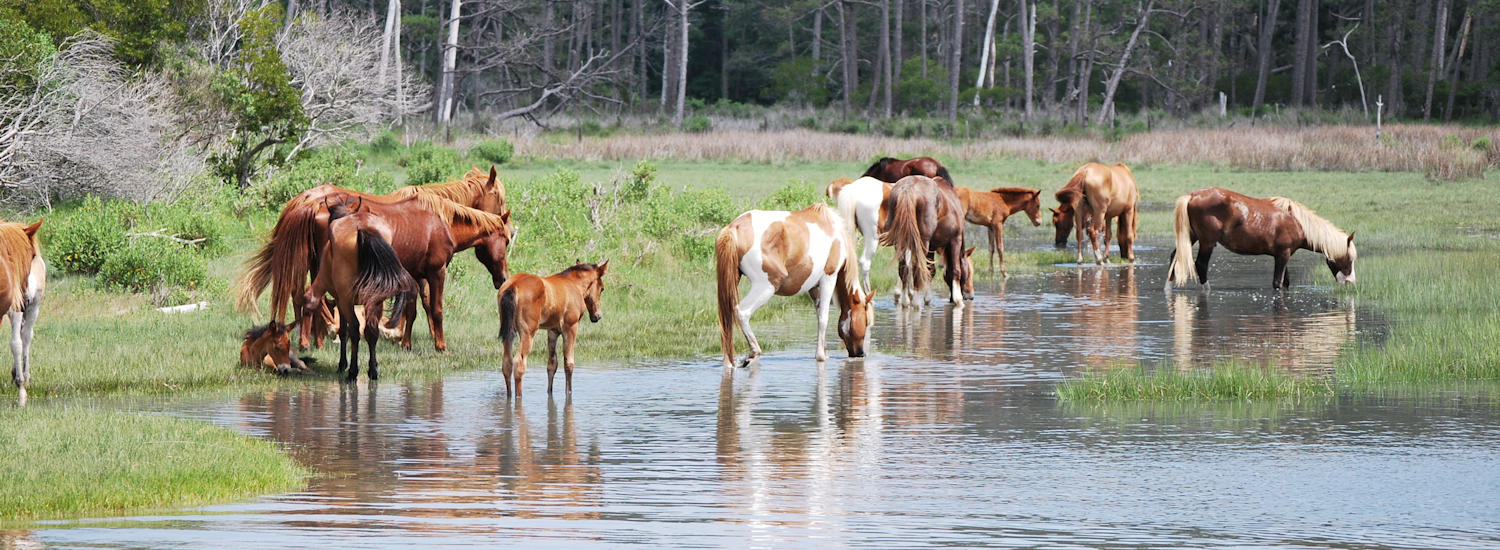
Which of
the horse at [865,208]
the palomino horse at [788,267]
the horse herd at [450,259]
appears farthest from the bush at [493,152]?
the palomino horse at [788,267]

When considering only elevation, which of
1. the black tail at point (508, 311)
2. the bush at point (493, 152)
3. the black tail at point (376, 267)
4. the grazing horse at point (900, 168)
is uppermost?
the bush at point (493, 152)

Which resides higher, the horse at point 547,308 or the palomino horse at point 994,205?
the palomino horse at point 994,205

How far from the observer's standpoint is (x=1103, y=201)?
23.3 metres

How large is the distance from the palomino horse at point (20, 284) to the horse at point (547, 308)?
3.20 m

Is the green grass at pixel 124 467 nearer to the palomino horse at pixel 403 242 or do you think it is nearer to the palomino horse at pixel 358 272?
the palomino horse at pixel 358 272

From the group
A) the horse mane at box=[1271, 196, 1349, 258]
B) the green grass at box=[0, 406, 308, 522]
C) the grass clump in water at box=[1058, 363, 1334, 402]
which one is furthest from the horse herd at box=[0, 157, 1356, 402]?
the horse mane at box=[1271, 196, 1349, 258]

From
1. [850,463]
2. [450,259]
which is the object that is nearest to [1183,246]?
[450,259]

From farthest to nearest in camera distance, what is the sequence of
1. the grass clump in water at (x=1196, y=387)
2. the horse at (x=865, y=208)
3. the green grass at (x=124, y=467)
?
1. the horse at (x=865, y=208)
2. the grass clump in water at (x=1196, y=387)
3. the green grass at (x=124, y=467)

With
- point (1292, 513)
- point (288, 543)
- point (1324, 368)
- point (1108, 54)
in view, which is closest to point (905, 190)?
point (1324, 368)

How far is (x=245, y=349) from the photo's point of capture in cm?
1252

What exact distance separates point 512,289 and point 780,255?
3.00 metres

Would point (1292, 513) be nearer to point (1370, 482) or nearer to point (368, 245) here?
point (1370, 482)

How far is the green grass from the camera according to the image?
7.98m

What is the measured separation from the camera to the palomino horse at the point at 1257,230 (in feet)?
62.2
